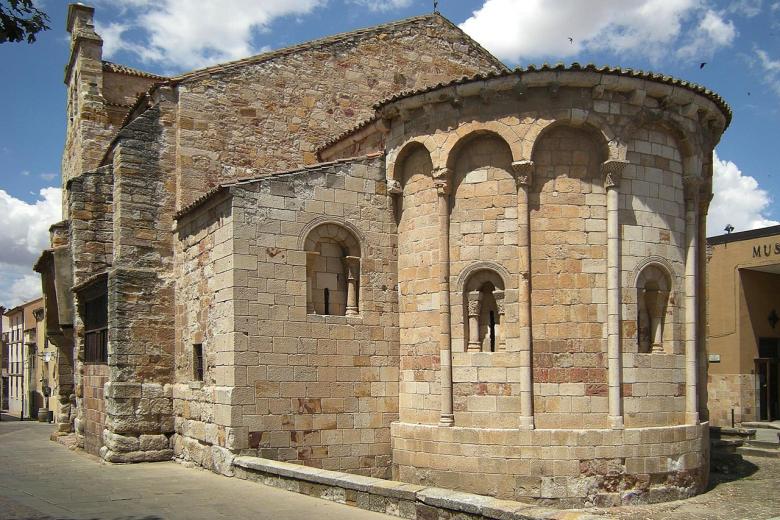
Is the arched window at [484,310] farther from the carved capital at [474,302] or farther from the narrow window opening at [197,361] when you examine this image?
the narrow window opening at [197,361]

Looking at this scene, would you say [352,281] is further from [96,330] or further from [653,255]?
[96,330]

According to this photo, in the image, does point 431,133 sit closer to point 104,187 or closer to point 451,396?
point 451,396

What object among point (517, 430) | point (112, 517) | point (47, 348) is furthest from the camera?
point (47, 348)

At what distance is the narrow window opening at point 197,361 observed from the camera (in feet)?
40.4

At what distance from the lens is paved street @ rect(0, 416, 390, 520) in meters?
7.88

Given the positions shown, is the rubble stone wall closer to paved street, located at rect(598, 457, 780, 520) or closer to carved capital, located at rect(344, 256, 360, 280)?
paved street, located at rect(598, 457, 780, 520)

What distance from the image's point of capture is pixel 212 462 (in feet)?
36.8

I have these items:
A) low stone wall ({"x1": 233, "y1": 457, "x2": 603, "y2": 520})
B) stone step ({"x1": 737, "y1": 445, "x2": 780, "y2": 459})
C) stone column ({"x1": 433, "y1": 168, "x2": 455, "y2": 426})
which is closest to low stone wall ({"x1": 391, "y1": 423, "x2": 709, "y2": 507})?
stone column ({"x1": 433, "y1": 168, "x2": 455, "y2": 426})

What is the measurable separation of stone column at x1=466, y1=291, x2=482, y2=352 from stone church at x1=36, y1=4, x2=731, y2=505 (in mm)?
40

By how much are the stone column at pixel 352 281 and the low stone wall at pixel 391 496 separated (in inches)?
111

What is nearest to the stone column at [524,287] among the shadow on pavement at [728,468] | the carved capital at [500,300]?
the carved capital at [500,300]

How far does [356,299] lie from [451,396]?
2.23 metres

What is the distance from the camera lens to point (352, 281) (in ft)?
39.8

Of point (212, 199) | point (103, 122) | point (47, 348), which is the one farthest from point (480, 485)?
point (47, 348)
